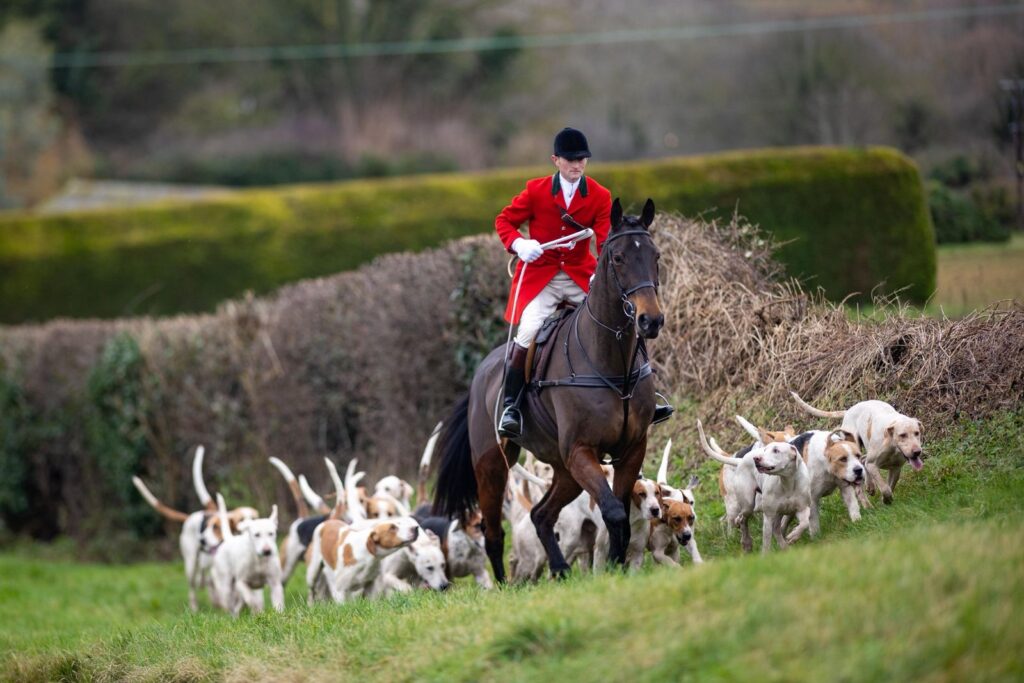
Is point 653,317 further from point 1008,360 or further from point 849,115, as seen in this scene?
point 849,115

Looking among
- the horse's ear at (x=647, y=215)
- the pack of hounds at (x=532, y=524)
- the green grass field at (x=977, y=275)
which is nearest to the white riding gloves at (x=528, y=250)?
the horse's ear at (x=647, y=215)

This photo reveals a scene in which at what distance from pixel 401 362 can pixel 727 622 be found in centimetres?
885

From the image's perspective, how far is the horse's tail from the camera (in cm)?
930

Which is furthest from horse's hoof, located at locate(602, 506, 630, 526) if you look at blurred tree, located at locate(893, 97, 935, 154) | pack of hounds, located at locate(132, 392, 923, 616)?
blurred tree, located at locate(893, 97, 935, 154)

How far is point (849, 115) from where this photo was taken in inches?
696

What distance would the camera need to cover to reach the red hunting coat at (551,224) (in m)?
8.17

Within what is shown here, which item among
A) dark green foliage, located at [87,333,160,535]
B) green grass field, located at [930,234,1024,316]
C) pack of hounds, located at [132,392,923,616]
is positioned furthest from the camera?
dark green foliage, located at [87,333,160,535]

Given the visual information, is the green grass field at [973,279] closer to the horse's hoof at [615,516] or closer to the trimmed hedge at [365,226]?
the trimmed hedge at [365,226]

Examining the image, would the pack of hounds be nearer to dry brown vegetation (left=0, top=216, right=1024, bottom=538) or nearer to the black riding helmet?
dry brown vegetation (left=0, top=216, right=1024, bottom=538)

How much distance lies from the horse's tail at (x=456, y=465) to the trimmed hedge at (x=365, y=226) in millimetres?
5473

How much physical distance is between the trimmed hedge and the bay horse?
20.5ft

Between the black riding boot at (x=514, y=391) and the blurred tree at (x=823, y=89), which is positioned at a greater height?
the blurred tree at (x=823, y=89)

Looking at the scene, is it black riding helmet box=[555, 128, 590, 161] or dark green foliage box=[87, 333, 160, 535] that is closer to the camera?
black riding helmet box=[555, 128, 590, 161]

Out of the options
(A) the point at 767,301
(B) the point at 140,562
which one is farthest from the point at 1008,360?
(B) the point at 140,562
